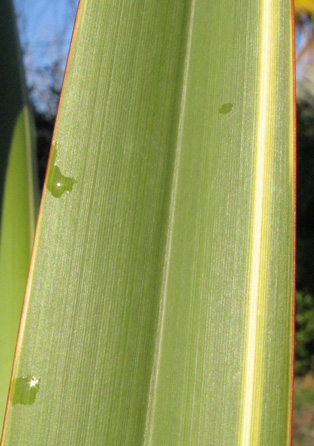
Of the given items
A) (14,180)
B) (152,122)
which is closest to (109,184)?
(152,122)

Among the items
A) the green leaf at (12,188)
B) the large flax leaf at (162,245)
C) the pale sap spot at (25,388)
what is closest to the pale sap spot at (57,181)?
the large flax leaf at (162,245)

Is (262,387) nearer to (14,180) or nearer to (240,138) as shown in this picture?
(240,138)

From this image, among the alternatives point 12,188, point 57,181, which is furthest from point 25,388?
point 12,188

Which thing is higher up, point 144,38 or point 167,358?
point 144,38

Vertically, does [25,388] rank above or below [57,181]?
below

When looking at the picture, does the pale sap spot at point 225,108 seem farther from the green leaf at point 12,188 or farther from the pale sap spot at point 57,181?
the green leaf at point 12,188

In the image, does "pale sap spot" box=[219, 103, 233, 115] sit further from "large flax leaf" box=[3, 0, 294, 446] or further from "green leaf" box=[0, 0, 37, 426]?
"green leaf" box=[0, 0, 37, 426]

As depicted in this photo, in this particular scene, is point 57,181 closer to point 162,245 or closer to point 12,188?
point 162,245
